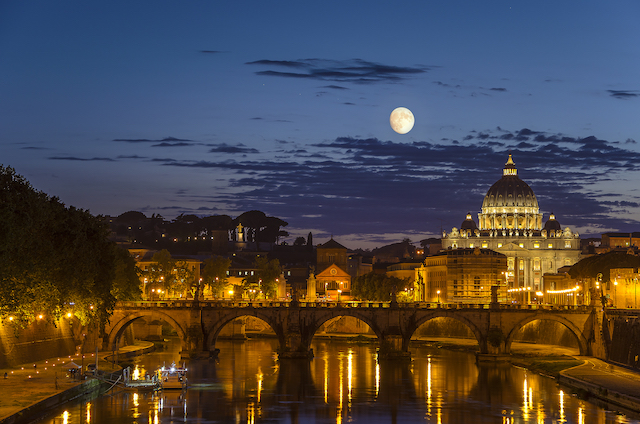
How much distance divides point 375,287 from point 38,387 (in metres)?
107

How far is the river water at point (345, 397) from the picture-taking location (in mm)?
54188

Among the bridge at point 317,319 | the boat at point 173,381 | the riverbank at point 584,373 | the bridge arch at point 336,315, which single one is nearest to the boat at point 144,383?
the boat at point 173,381

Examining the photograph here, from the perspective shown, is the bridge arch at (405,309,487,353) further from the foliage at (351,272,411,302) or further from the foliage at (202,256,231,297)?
the foliage at (351,272,411,302)

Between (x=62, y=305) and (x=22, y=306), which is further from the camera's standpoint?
(x=62, y=305)

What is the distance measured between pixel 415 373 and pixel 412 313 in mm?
11687

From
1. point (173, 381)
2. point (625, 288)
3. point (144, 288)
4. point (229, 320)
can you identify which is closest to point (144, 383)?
point (173, 381)

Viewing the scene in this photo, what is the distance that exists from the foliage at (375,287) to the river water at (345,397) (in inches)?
2587

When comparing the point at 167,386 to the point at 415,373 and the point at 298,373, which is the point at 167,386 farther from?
the point at 415,373

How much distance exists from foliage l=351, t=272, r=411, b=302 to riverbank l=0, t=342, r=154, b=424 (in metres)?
85.8

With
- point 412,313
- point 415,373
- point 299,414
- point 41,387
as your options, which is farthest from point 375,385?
point 41,387

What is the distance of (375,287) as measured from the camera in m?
158

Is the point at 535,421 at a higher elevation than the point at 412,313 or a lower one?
lower

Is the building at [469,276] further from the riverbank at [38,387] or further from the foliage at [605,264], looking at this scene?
the riverbank at [38,387]

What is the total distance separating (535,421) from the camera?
53.5m
